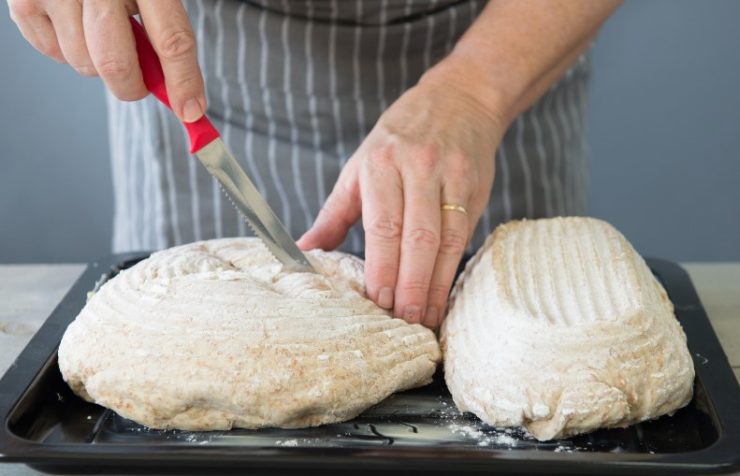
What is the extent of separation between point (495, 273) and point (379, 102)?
635 millimetres

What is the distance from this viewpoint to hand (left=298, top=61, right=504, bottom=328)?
4.31 ft

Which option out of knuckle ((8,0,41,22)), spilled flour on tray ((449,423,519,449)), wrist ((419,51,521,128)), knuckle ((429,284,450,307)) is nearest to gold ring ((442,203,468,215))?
knuckle ((429,284,450,307))

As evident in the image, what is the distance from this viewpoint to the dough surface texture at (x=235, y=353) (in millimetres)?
1097

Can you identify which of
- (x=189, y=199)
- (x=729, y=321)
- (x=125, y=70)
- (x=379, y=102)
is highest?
(x=125, y=70)

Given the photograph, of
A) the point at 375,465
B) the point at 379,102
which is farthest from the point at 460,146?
the point at 375,465

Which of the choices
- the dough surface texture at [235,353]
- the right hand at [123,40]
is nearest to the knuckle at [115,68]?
the right hand at [123,40]

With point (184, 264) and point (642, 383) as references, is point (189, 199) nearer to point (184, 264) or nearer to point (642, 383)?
point (184, 264)

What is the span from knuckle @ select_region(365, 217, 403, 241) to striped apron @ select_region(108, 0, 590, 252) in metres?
0.53

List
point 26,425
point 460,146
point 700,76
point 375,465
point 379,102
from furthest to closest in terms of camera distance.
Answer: point 700,76, point 379,102, point 460,146, point 26,425, point 375,465

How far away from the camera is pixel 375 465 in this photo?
0.98m

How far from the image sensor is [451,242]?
1347mm

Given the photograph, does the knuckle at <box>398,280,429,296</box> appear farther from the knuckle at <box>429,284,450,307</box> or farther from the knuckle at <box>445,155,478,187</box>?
the knuckle at <box>445,155,478,187</box>

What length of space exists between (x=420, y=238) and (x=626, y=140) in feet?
6.67

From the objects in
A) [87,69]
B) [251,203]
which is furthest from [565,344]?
[87,69]
